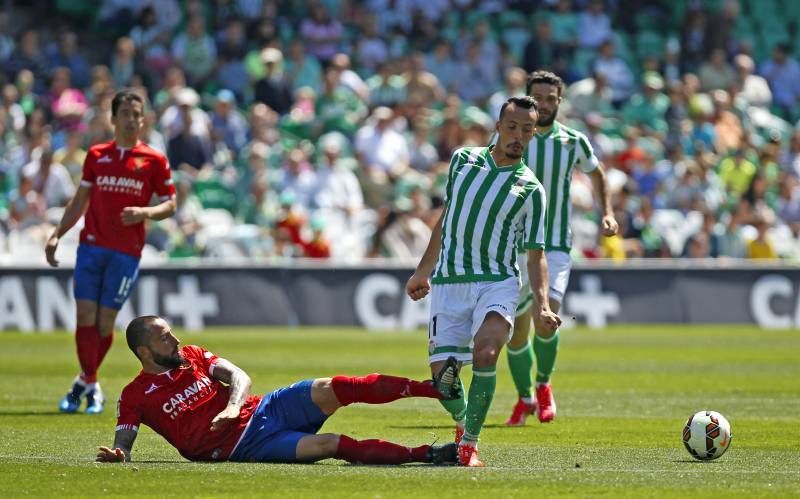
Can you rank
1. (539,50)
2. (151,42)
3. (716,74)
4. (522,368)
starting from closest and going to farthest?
(522,368), (151,42), (539,50), (716,74)

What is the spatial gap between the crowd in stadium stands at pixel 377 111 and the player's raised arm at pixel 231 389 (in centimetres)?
1467

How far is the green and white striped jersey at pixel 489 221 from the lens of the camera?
9.35 m

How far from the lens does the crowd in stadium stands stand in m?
24.5

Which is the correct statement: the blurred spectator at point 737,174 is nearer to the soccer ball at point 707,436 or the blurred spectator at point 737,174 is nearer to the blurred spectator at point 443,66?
the blurred spectator at point 443,66

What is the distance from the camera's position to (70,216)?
12703 mm

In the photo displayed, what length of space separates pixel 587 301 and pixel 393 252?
10.0 feet

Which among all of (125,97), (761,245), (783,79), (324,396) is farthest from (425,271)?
(783,79)

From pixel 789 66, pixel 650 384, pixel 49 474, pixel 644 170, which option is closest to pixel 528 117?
pixel 49 474

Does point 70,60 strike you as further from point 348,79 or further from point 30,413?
point 30,413

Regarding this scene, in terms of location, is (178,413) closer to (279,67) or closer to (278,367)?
(278,367)

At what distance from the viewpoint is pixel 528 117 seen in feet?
30.3

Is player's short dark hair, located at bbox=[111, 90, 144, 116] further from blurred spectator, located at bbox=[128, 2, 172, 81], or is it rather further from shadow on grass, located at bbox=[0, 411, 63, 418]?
blurred spectator, located at bbox=[128, 2, 172, 81]

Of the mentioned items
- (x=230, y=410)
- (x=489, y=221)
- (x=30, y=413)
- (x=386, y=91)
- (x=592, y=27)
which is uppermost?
(x=592, y=27)

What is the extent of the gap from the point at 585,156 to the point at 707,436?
3.33 m
